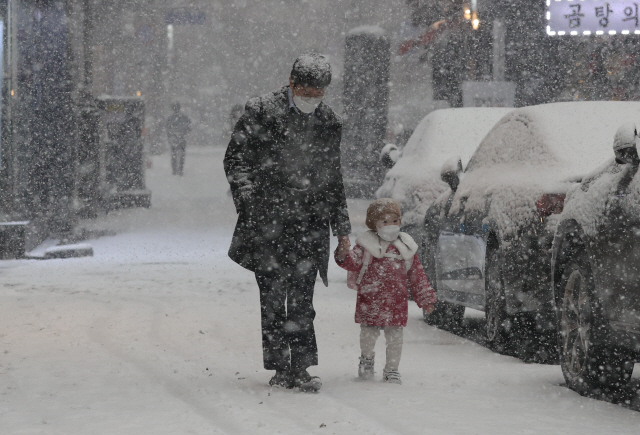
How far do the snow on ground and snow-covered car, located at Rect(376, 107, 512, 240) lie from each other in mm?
968

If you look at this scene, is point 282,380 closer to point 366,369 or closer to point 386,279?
point 366,369

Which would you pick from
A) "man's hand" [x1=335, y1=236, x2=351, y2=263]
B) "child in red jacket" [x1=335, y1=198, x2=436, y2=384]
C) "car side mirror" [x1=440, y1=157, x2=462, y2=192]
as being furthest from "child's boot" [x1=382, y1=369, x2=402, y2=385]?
"car side mirror" [x1=440, y1=157, x2=462, y2=192]

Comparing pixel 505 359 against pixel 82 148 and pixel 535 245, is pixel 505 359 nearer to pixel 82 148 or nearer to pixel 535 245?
pixel 535 245

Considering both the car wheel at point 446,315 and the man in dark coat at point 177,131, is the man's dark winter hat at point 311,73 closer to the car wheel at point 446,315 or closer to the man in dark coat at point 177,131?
the car wheel at point 446,315

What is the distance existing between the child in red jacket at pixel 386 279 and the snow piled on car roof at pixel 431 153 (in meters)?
3.63

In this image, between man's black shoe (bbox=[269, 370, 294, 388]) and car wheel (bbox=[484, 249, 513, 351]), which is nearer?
man's black shoe (bbox=[269, 370, 294, 388])

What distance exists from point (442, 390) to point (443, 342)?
2280 mm

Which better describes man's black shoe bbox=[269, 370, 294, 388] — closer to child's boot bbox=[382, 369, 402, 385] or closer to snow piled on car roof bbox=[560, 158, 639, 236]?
child's boot bbox=[382, 369, 402, 385]

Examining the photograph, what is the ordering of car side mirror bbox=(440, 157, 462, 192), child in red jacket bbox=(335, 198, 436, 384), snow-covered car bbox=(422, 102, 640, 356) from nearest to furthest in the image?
child in red jacket bbox=(335, 198, 436, 384)
snow-covered car bbox=(422, 102, 640, 356)
car side mirror bbox=(440, 157, 462, 192)

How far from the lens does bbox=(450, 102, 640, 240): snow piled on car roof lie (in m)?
6.76

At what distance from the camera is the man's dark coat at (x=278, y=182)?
5.67 meters

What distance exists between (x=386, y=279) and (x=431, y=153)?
4708mm

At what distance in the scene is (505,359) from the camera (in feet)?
23.1

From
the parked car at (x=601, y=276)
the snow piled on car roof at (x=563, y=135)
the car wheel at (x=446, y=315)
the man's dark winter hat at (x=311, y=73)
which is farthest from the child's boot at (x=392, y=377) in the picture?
the car wheel at (x=446, y=315)
